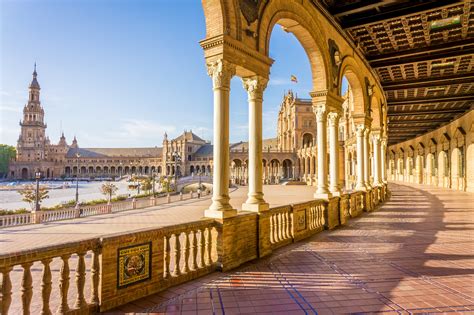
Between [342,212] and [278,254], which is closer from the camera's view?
[278,254]

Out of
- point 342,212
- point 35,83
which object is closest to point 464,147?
point 342,212

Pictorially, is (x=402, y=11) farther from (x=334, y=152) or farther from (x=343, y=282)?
(x=343, y=282)

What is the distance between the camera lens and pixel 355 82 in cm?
1369

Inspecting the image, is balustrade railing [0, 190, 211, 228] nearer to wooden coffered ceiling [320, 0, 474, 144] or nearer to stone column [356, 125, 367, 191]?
stone column [356, 125, 367, 191]

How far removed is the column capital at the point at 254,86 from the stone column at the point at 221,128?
3.05ft

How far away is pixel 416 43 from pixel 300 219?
9007 mm

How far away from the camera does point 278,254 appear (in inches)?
264

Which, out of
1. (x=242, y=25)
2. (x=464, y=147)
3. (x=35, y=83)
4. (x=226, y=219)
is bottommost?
(x=226, y=219)

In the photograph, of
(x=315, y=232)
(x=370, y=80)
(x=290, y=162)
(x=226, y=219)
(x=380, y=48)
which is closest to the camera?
(x=226, y=219)

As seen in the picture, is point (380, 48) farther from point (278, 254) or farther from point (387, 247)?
point (278, 254)

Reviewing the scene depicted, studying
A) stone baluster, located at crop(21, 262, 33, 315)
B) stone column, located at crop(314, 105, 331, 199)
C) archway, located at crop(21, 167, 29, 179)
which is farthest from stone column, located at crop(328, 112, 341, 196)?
archway, located at crop(21, 167, 29, 179)

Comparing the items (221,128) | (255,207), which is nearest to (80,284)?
(221,128)

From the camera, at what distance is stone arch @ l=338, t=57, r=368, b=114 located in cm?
1211

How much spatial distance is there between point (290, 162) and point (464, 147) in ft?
173
